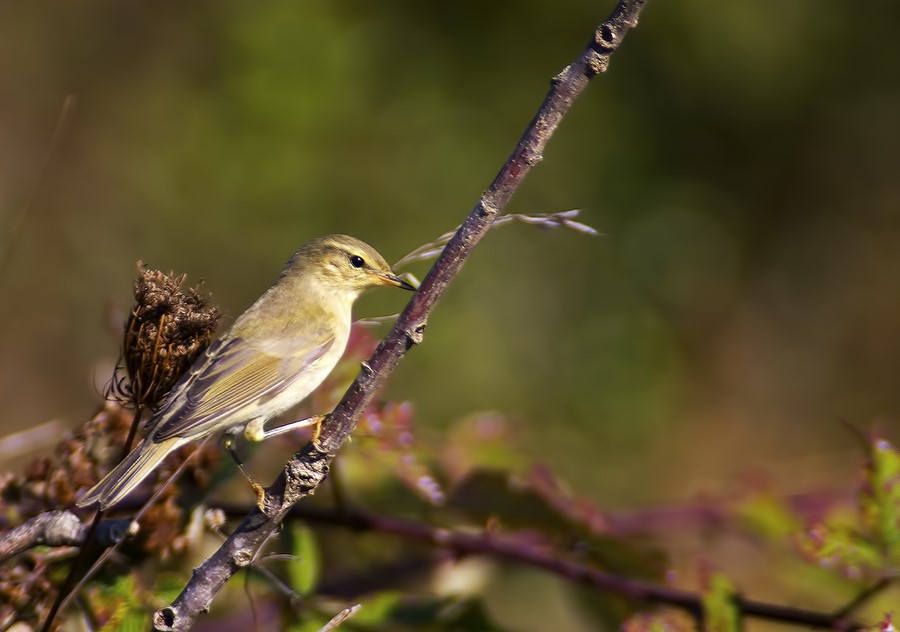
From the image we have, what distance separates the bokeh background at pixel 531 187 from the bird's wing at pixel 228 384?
2690mm

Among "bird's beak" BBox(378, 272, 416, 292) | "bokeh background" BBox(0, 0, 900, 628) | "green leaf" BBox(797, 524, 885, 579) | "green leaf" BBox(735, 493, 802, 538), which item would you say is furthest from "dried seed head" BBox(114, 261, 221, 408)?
"bokeh background" BBox(0, 0, 900, 628)

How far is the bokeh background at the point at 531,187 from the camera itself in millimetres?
5328

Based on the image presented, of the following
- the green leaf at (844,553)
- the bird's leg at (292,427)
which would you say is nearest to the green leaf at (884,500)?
the green leaf at (844,553)

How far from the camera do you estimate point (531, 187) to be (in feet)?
18.5

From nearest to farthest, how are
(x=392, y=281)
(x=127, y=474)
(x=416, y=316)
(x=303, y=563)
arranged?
(x=416, y=316), (x=127, y=474), (x=303, y=563), (x=392, y=281)

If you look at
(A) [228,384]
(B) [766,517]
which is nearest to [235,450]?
(A) [228,384]

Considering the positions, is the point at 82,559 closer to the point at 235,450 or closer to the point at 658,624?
the point at 235,450

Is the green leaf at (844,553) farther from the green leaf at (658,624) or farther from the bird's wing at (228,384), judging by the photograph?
the bird's wing at (228,384)

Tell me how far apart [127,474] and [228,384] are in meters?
0.55

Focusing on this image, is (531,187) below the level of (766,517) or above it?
above

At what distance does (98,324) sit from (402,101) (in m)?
2.25

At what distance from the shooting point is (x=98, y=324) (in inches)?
209

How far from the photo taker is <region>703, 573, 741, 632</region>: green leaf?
6.43ft

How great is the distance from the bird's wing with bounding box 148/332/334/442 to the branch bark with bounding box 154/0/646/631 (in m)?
0.52
